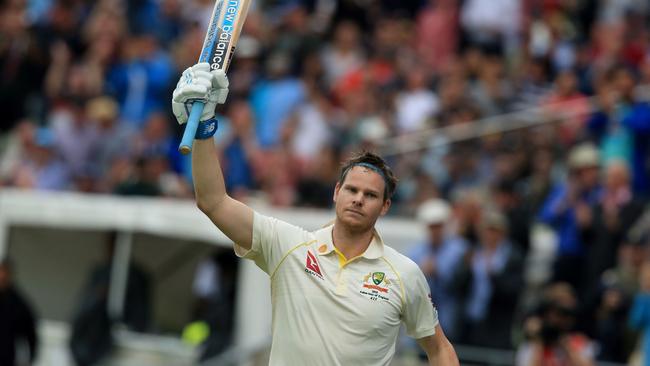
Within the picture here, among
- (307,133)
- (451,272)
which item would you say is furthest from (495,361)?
(307,133)

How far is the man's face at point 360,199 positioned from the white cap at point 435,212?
21.2 ft

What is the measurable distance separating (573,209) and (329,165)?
9.77 ft

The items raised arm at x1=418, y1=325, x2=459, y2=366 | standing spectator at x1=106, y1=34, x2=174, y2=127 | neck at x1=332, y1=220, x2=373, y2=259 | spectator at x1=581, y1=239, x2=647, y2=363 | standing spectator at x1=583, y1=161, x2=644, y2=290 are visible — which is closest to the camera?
neck at x1=332, y1=220, x2=373, y2=259

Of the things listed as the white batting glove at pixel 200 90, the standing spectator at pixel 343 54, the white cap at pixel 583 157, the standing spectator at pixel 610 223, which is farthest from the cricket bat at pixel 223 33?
the standing spectator at pixel 343 54

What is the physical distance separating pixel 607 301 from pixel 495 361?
1.21 m

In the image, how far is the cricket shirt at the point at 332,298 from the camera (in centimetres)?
677

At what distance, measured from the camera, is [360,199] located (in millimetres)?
6887

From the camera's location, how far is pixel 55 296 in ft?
59.2

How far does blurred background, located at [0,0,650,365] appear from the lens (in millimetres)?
13273

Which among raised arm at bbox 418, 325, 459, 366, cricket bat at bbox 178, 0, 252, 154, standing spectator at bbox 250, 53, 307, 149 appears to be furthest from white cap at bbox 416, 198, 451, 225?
cricket bat at bbox 178, 0, 252, 154

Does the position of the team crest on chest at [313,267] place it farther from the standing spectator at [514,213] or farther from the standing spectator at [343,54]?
the standing spectator at [343,54]

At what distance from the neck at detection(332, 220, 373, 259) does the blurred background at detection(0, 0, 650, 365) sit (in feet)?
16.2

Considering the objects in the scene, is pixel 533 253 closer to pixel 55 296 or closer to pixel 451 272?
pixel 451 272

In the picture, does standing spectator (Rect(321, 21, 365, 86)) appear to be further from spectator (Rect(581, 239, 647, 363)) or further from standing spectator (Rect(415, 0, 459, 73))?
spectator (Rect(581, 239, 647, 363))
